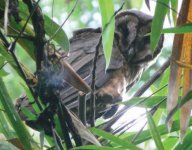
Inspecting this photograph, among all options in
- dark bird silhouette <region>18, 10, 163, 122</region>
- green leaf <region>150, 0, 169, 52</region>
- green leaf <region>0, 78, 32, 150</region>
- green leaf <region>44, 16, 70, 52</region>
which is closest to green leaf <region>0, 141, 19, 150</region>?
green leaf <region>0, 78, 32, 150</region>

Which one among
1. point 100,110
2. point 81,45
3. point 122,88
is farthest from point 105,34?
point 81,45

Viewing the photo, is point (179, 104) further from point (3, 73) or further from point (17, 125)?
point (3, 73)

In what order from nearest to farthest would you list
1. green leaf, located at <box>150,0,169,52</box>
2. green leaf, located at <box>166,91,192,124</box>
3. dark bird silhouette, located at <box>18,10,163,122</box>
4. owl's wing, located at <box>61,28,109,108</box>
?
1. green leaf, located at <box>166,91,192,124</box>
2. green leaf, located at <box>150,0,169,52</box>
3. owl's wing, located at <box>61,28,109,108</box>
4. dark bird silhouette, located at <box>18,10,163,122</box>

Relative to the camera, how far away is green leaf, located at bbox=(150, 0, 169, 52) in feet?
3.85

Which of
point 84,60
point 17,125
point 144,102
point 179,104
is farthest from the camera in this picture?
point 84,60

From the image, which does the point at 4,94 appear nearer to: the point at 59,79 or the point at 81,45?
the point at 59,79

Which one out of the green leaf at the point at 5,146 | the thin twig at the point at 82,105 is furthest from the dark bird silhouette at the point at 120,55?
the green leaf at the point at 5,146

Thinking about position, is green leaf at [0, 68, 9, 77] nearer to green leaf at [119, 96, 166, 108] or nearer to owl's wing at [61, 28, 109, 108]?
green leaf at [119, 96, 166, 108]

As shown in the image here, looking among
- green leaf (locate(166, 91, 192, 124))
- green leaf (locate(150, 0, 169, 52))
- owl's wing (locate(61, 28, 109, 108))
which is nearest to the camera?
green leaf (locate(166, 91, 192, 124))

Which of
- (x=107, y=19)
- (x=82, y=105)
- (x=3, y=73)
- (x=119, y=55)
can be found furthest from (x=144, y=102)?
(x=119, y=55)

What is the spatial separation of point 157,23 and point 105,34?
0.12 meters

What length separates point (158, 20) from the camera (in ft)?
3.87

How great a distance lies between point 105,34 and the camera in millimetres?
1213

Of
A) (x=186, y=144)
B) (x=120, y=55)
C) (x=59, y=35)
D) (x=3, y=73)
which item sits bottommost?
(x=120, y=55)
